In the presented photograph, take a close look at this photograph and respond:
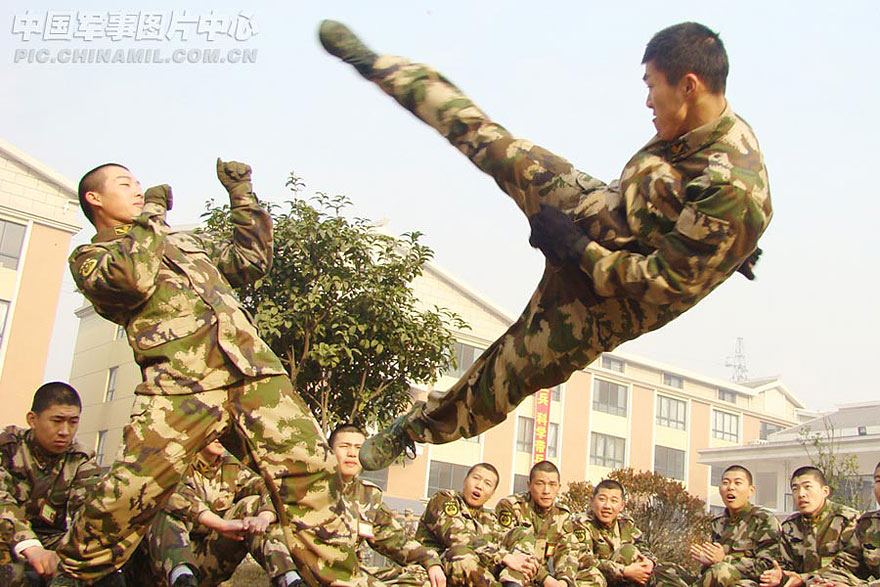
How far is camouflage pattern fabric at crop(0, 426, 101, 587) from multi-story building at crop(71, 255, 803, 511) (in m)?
20.6

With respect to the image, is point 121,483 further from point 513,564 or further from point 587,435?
point 587,435

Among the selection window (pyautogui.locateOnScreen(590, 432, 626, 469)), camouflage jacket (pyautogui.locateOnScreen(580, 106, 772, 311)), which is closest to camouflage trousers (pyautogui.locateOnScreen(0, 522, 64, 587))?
camouflage jacket (pyautogui.locateOnScreen(580, 106, 772, 311))

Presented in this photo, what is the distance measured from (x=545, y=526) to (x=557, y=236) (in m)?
4.29

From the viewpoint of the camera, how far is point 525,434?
115 feet

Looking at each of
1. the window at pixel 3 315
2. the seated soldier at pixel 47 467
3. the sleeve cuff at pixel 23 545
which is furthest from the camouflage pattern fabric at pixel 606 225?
the window at pixel 3 315

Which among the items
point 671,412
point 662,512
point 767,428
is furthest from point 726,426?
point 662,512

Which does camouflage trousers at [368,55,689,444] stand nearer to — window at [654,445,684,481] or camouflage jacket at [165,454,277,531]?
camouflage jacket at [165,454,277,531]

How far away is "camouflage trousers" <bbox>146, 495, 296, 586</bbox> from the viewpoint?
15.0 ft

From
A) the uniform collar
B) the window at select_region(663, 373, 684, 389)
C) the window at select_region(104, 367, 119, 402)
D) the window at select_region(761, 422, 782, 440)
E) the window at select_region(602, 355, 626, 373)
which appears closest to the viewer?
the uniform collar

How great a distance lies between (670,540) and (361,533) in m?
20.6

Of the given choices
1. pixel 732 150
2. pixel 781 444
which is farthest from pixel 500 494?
pixel 732 150

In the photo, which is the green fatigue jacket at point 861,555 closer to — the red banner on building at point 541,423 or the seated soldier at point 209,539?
the seated soldier at point 209,539

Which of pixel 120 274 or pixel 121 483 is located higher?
pixel 120 274

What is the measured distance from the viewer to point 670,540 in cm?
2392
